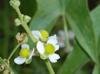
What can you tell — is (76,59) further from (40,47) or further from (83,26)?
(40,47)

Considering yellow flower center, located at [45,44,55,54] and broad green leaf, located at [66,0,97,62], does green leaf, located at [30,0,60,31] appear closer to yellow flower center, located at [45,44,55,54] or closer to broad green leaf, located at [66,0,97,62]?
broad green leaf, located at [66,0,97,62]

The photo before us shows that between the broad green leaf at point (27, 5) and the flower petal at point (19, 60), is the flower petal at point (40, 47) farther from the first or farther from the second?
the broad green leaf at point (27, 5)

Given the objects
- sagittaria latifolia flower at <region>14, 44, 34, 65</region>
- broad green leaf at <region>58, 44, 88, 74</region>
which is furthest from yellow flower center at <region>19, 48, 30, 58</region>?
broad green leaf at <region>58, 44, 88, 74</region>

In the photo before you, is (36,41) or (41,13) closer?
(36,41)

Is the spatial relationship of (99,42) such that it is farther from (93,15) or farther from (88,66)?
(88,66)

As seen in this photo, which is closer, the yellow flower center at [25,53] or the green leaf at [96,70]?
the yellow flower center at [25,53]

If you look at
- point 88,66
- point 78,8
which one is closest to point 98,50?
point 78,8

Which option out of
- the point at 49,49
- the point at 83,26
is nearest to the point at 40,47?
the point at 49,49

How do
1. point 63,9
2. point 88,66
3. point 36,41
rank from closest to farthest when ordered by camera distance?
point 36,41 < point 63,9 < point 88,66

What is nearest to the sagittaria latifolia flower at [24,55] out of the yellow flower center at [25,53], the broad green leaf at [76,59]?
the yellow flower center at [25,53]
